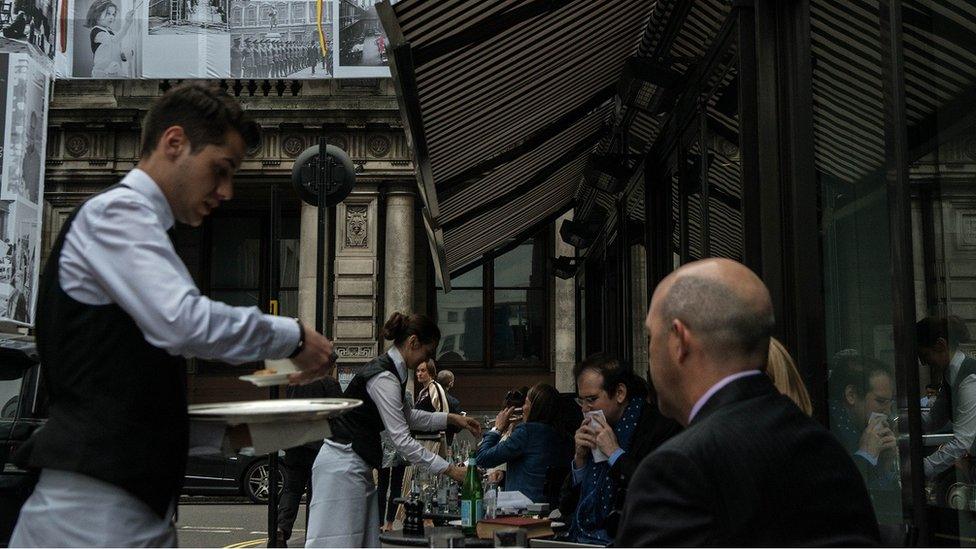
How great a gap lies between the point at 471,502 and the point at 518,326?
73.1 ft

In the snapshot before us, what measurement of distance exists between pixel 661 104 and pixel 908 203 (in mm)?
3660

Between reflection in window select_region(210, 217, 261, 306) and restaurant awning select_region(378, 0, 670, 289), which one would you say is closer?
restaurant awning select_region(378, 0, 670, 289)

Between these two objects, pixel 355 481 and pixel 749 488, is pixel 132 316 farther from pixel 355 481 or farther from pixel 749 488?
pixel 355 481

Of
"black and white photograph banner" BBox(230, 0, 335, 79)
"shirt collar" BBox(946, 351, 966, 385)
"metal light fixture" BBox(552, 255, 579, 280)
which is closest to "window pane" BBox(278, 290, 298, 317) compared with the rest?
"black and white photograph banner" BBox(230, 0, 335, 79)

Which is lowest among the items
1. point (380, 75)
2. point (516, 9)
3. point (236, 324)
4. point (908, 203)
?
point (236, 324)

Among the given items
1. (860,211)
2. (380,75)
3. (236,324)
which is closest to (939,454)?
(860,211)

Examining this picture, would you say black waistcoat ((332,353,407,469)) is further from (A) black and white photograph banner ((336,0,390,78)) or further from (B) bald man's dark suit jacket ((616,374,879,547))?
(A) black and white photograph banner ((336,0,390,78))

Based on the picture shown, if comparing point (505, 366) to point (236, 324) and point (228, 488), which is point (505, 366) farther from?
point (236, 324)

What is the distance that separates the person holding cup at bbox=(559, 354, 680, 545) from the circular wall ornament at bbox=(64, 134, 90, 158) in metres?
21.1

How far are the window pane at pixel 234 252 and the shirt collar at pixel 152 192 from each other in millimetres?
25802

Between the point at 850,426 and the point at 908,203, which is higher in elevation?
the point at 908,203

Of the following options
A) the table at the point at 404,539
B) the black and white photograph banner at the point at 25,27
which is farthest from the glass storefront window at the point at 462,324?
the table at the point at 404,539

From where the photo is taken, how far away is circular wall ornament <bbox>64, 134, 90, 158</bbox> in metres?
24.9

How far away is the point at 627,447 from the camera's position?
576cm
